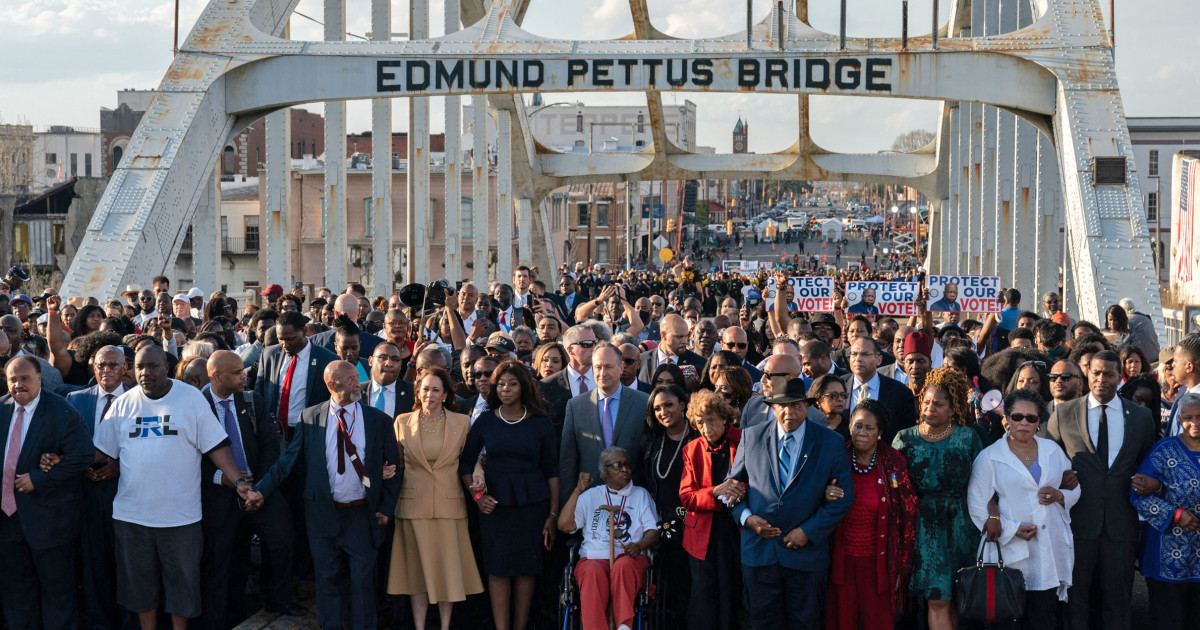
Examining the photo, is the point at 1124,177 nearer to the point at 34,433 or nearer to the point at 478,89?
the point at 478,89

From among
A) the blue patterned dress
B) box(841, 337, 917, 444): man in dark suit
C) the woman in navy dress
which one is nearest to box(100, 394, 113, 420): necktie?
the woman in navy dress

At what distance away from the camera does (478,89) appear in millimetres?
18859

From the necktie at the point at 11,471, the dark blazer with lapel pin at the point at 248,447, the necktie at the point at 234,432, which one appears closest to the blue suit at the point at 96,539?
the necktie at the point at 11,471

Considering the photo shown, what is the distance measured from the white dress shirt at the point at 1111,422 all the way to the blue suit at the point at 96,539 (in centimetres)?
566

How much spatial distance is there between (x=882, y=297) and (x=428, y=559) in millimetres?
9390

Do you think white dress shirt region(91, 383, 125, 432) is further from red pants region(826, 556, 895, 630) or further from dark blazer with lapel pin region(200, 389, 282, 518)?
red pants region(826, 556, 895, 630)

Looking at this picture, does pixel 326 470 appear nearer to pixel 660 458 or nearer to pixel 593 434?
pixel 593 434

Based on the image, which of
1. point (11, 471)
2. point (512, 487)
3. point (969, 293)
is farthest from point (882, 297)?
point (11, 471)

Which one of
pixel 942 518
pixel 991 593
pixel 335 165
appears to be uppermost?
pixel 335 165

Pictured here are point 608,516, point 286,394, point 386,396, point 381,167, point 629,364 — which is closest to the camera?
point 608,516

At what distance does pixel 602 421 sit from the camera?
7840 millimetres

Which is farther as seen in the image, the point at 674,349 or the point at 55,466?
the point at 674,349

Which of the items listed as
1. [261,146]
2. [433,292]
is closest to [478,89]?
[433,292]

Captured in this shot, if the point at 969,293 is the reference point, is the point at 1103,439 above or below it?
below
